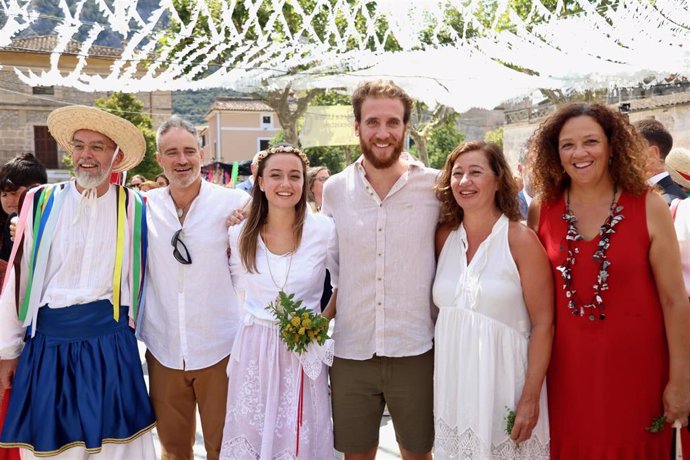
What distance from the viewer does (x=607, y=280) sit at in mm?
2678

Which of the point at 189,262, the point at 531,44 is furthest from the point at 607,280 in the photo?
the point at 531,44

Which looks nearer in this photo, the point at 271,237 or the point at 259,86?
the point at 271,237

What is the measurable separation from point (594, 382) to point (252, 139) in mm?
50590

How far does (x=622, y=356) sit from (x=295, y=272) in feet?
5.33

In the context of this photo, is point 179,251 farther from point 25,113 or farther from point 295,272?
point 25,113

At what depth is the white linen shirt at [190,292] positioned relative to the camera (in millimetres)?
3387

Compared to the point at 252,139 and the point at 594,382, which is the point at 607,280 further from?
the point at 252,139

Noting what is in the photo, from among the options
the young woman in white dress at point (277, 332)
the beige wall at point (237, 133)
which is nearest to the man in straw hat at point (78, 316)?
the young woman in white dress at point (277, 332)

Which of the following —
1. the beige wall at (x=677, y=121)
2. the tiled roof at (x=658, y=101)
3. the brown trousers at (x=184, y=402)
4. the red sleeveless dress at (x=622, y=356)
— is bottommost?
the brown trousers at (x=184, y=402)

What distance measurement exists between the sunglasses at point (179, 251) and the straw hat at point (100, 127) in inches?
23.1

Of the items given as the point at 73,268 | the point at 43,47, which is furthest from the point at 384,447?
the point at 43,47

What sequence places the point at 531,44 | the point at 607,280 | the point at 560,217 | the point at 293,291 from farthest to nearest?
1. the point at 531,44
2. the point at 293,291
3. the point at 560,217
4. the point at 607,280

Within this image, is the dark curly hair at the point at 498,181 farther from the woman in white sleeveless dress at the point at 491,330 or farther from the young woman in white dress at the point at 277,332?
the young woman in white dress at the point at 277,332

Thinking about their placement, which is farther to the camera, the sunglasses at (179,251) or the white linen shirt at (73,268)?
the sunglasses at (179,251)
